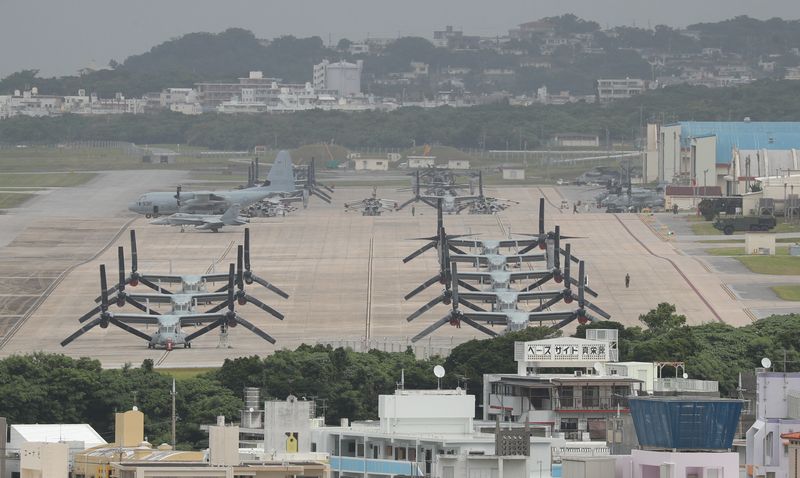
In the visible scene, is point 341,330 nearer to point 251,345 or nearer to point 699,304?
point 251,345

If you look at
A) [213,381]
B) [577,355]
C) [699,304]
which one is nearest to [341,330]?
[699,304]

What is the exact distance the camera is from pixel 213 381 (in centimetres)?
12044

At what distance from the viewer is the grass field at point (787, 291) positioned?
611 feet

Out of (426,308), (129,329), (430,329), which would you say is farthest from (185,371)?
(426,308)

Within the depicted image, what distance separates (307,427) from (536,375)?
24.0 m

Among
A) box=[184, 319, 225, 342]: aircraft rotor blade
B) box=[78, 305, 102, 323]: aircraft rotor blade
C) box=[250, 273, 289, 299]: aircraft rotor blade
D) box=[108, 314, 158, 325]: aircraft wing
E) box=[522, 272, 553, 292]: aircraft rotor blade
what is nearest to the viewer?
box=[108, 314, 158, 325]: aircraft wing

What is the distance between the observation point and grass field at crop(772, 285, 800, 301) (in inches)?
7328

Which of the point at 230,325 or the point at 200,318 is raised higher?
the point at 200,318

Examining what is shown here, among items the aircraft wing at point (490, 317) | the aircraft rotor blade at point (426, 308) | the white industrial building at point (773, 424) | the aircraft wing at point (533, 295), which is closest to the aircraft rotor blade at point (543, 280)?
the aircraft rotor blade at point (426, 308)

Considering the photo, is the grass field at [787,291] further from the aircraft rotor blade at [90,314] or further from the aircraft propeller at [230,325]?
the aircraft rotor blade at [90,314]

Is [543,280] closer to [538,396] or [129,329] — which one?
[129,329]

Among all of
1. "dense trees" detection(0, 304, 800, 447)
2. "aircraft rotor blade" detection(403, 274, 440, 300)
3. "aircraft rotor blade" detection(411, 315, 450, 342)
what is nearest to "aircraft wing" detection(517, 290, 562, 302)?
"aircraft rotor blade" detection(411, 315, 450, 342)

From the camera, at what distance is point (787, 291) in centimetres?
19025

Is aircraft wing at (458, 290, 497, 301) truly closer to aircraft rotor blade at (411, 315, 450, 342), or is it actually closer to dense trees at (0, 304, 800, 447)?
aircraft rotor blade at (411, 315, 450, 342)
